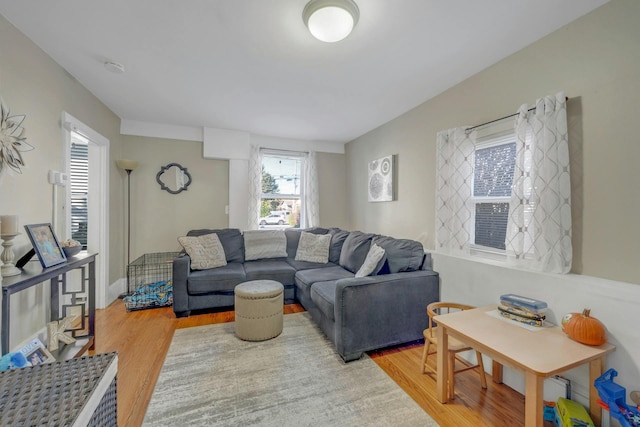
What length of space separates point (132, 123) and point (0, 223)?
2573 millimetres

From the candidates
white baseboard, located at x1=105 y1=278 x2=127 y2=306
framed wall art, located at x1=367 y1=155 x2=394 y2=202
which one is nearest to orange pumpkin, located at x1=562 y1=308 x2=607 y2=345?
framed wall art, located at x1=367 y1=155 x2=394 y2=202

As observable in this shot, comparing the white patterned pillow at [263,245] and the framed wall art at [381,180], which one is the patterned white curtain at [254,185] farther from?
the framed wall art at [381,180]

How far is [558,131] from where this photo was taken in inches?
65.4

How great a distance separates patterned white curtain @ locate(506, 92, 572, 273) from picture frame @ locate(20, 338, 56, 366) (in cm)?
331

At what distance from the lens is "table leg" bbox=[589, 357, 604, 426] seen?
4.43ft

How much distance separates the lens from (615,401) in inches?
46.5

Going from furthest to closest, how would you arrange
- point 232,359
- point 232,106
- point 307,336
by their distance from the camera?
point 232,106 → point 307,336 → point 232,359

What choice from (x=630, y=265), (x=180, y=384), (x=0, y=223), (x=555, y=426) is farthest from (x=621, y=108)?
(x=0, y=223)

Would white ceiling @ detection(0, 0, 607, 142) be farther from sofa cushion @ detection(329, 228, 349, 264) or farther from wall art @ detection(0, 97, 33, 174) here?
sofa cushion @ detection(329, 228, 349, 264)

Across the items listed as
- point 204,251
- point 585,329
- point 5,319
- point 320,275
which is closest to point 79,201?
point 204,251

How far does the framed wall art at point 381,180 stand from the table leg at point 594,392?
7.71 ft

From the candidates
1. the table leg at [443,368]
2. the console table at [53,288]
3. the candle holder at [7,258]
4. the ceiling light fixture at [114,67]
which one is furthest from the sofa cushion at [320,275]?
the ceiling light fixture at [114,67]

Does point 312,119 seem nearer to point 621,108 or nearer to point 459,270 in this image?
point 459,270

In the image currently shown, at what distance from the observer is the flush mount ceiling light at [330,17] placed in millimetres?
1463
